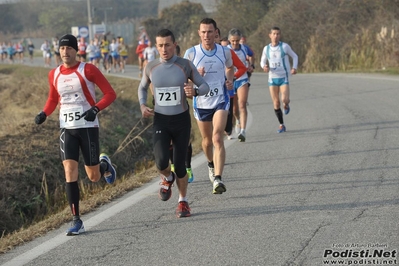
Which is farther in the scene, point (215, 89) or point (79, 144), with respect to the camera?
point (215, 89)

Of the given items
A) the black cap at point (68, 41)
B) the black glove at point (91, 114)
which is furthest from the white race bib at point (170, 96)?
the black cap at point (68, 41)

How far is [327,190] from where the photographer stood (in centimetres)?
880

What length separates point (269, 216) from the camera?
7684mm

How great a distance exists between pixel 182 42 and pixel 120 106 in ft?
71.4

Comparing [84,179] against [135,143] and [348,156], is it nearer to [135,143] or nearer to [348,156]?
[135,143]

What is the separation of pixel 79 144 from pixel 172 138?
99cm

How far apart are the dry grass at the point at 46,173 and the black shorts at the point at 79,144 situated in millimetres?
767

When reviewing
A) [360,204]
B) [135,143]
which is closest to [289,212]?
[360,204]

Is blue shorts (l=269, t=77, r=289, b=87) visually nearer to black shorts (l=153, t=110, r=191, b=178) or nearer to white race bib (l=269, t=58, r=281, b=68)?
white race bib (l=269, t=58, r=281, b=68)

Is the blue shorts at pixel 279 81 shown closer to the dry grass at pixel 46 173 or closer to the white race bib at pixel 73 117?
the dry grass at pixel 46 173

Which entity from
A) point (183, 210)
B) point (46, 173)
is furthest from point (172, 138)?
point (46, 173)

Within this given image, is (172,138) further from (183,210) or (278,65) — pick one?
(278,65)

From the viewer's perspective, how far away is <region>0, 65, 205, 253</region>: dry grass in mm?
9124

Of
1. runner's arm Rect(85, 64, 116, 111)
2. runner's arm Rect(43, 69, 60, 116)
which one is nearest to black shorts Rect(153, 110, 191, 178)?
runner's arm Rect(85, 64, 116, 111)
